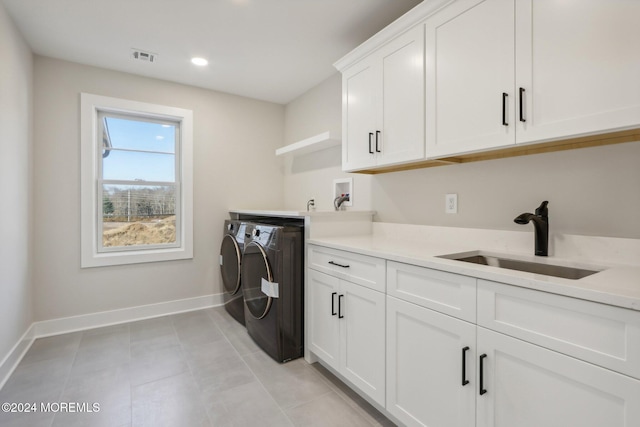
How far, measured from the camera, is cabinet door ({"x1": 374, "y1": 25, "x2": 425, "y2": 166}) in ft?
5.51

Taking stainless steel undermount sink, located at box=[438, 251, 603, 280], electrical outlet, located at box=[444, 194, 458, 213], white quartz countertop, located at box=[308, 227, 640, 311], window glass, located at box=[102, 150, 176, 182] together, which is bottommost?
stainless steel undermount sink, located at box=[438, 251, 603, 280]

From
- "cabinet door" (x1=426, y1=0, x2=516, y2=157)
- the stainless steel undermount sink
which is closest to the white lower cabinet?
the stainless steel undermount sink

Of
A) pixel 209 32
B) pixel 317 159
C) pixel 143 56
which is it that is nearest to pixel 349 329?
pixel 317 159

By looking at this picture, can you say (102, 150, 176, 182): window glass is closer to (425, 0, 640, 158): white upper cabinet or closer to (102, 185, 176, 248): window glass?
(102, 185, 176, 248): window glass

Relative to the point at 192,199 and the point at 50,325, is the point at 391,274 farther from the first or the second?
the point at 50,325

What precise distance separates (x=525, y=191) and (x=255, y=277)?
1.83m

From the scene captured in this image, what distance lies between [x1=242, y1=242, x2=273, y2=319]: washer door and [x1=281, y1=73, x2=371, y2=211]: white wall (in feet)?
3.00

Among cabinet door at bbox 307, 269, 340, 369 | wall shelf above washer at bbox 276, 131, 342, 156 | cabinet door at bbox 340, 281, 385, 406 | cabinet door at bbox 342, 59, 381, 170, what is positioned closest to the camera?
cabinet door at bbox 340, 281, 385, 406

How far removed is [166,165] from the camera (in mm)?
3191

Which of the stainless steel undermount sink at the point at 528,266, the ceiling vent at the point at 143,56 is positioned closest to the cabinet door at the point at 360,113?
the stainless steel undermount sink at the point at 528,266

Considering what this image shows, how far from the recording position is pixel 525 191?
154 cm

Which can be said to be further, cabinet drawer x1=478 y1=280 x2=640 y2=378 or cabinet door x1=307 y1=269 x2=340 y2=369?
cabinet door x1=307 y1=269 x2=340 y2=369

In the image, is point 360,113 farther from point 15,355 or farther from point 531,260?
point 15,355

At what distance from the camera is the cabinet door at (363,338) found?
1.53 meters
